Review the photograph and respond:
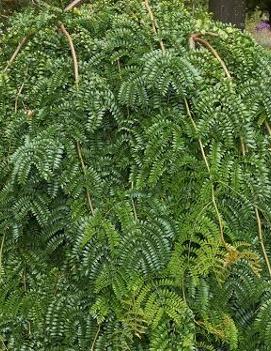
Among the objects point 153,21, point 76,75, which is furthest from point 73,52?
point 153,21

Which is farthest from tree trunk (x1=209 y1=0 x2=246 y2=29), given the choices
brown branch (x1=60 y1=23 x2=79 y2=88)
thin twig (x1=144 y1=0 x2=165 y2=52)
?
brown branch (x1=60 y1=23 x2=79 y2=88)

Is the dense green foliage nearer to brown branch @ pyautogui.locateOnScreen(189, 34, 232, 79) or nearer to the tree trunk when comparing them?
brown branch @ pyautogui.locateOnScreen(189, 34, 232, 79)

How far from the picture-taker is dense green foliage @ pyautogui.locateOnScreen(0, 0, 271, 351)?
47.4 inches

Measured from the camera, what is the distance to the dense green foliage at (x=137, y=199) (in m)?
1.20

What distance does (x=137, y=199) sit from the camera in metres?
1.30

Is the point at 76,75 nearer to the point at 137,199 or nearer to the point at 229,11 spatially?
the point at 137,199

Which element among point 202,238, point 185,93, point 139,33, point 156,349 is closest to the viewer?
point 156,349

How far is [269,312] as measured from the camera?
1.20 meters

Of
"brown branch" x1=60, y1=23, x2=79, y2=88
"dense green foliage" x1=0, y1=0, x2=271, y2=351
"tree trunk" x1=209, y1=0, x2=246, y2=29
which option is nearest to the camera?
"dense green foliage" x1=0, y1=0, x2=271, y2=351

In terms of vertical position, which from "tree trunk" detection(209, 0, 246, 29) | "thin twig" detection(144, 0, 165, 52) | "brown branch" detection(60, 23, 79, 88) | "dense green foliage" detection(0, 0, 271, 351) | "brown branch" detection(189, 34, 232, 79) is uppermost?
"thin twig" detection(144, 0, 165, 52)

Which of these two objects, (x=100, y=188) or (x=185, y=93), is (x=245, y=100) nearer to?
(x=185, y=93)

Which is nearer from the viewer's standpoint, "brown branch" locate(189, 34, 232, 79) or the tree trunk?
"brown branch" locate(189, 34, 232, 79)

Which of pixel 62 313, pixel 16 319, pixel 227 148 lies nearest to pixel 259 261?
pixel 227 148

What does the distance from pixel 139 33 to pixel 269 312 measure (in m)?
0.83
